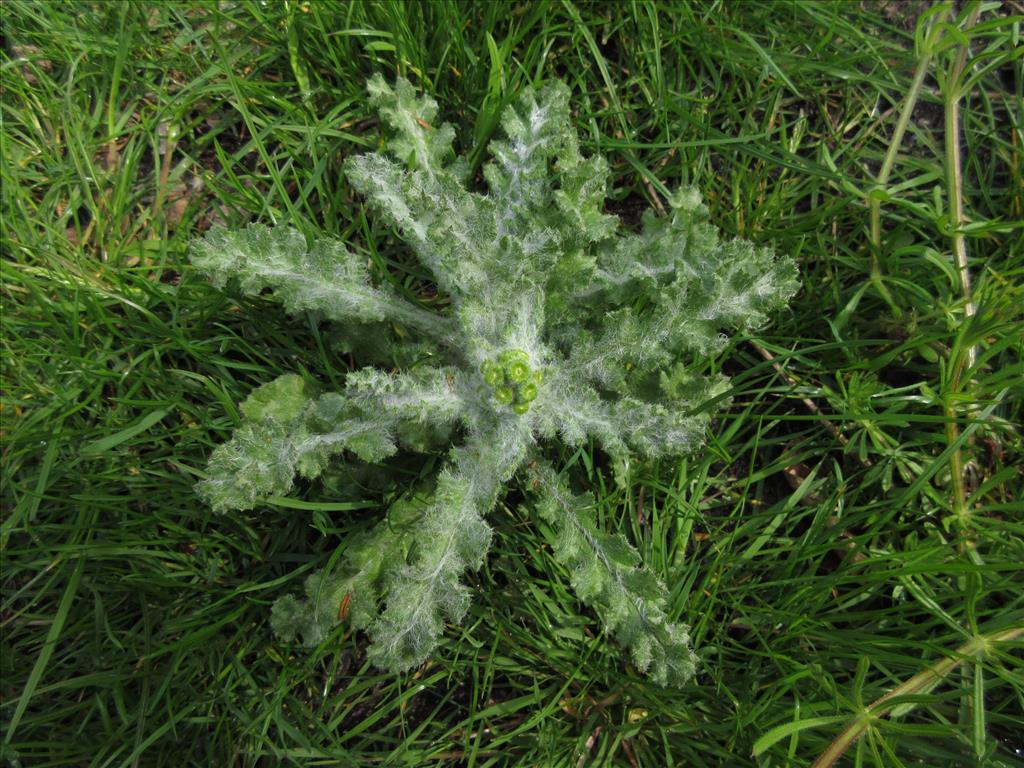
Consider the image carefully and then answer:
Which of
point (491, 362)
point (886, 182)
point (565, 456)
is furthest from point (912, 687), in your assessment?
point (886, 182)

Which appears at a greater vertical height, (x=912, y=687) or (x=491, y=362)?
(x=491, y=362)

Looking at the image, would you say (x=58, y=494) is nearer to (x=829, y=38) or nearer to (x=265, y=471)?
(x=265, y=471)

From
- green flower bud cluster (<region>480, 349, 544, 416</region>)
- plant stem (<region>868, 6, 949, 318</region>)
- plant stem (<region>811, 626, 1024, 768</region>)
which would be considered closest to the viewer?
green flower bud cluster (<region>480, 349, 544, 416</region>)

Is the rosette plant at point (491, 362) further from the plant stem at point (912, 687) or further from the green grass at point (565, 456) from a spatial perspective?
the plant stem at point (912, 687)

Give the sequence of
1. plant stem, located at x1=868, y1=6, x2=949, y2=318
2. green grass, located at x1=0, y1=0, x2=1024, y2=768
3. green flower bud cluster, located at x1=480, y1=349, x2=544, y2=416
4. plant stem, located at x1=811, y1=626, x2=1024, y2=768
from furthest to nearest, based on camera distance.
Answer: plant stem, located at x1=868, y1=6, x2=949, y2=318
green grass, located at x1=0, y1=0, x2=1024, y2=768
plant stem, located at x1=811, y1=626, x2=1024, y2=768
green flower bud cluster, located at x1=480, y1=349, x2=544, y2=416

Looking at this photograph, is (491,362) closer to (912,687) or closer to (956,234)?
(912,687)

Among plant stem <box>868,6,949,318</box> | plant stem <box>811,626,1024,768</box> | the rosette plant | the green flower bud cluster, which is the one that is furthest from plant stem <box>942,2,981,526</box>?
the green flower bud cluster

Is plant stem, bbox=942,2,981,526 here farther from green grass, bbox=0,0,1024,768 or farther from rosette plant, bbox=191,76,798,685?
rosette plant, bbox=191,76,798,685

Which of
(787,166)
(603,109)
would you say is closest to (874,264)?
(787,166)
